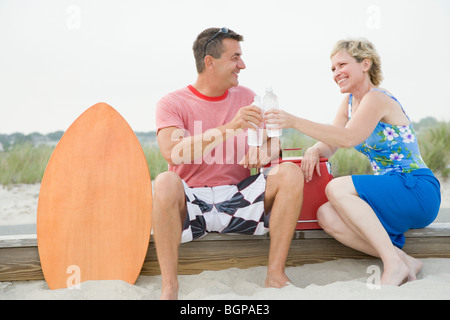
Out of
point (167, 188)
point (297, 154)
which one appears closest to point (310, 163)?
point (167, 188)

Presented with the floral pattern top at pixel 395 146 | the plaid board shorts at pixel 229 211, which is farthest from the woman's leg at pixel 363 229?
the plaid board shorts at pixel 229 211

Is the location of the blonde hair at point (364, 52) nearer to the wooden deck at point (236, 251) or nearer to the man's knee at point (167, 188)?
the wooden deck at point (236, 251)

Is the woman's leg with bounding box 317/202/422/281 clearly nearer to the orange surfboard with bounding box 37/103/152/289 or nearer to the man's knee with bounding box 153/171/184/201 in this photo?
the man's knee with bounding box 153/171/184/201

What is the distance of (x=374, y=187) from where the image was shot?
2.16m

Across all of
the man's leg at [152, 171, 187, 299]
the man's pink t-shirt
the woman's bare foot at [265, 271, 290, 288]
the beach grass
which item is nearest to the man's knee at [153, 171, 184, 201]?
the man's leg at [152, 171, 187, 299]

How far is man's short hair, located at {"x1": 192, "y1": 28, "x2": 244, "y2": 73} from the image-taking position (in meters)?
2.47

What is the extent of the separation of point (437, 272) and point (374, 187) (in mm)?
557

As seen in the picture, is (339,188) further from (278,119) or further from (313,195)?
(278,119)

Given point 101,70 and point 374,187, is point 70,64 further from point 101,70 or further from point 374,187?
point 374,187

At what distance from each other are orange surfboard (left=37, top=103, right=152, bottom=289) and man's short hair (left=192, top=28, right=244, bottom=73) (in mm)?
548

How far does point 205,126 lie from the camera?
2.44 meters

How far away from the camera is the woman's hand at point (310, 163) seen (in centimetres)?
231

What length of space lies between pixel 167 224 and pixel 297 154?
13.5ft

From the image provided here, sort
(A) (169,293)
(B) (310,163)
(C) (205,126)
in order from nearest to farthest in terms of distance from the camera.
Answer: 1. (A) (169,293)
2. (B) (310,163)
3. (C) (205,126)
